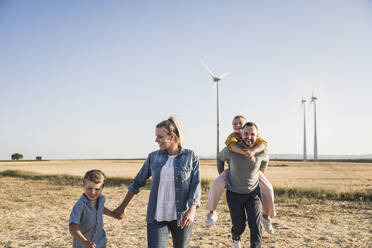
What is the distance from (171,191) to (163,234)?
0.52 m

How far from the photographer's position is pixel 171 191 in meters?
3.95

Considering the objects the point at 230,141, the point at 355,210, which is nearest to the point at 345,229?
the point at 355,210

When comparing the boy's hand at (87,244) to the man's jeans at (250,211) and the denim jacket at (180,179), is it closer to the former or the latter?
the denim jacket at (180,179)

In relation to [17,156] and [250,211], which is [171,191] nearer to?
[250,211]

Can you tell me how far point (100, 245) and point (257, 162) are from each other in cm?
281

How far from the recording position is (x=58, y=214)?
1214cm

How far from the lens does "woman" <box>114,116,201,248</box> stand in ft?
12.8

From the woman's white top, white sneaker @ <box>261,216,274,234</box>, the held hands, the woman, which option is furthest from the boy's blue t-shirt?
white sneaker @ <box>261,216,274,234</box>

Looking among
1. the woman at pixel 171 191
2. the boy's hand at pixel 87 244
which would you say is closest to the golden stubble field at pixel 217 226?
the woman at pixel 171 191

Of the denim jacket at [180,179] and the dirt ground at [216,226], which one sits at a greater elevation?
the denim jacket at [180,179]

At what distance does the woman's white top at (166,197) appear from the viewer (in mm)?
3898

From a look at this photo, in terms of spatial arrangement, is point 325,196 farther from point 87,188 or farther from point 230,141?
point 87,188

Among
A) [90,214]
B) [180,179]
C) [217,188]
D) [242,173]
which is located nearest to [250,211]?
[242,173]

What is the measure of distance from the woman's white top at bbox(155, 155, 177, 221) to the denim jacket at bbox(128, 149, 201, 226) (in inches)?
1.9
